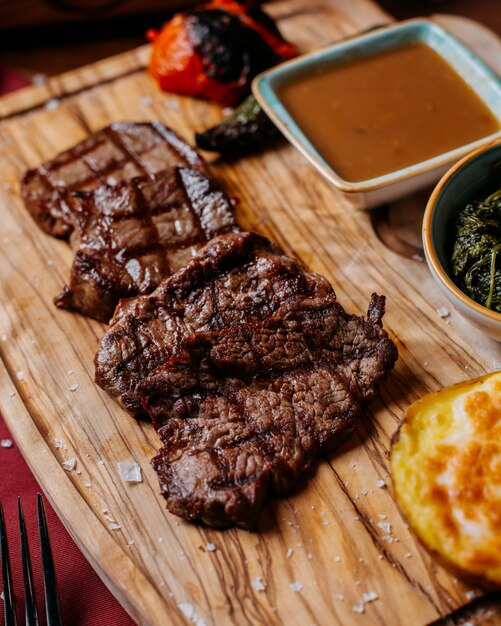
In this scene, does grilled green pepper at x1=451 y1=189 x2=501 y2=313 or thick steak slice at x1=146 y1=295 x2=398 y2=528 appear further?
grilled green pepper at x1=451 y1=189 x2=501 y2=313

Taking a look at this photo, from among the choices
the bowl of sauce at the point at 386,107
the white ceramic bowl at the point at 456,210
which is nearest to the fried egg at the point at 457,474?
the white ceramic bowl at the point at 456,210

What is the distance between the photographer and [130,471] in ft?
12.4

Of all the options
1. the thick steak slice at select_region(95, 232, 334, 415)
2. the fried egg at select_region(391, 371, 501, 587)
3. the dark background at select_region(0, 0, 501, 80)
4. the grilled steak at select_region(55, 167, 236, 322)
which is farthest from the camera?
the dark background at select_region(0, 0, 501, 80)

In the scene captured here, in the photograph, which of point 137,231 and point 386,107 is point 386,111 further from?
point 137,231

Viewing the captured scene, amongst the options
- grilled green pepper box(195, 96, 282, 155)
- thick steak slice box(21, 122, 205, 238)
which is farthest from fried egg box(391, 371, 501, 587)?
grilled green pepper box(195, 96, 282, 155)

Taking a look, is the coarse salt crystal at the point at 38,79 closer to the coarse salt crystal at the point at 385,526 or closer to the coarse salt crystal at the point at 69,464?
the coarse salt crystal at the point at 69,464

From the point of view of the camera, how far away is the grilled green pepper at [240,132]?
5.23 meters

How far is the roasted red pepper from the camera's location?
5484 millimetres

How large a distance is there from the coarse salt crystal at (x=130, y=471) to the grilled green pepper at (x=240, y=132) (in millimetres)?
2494

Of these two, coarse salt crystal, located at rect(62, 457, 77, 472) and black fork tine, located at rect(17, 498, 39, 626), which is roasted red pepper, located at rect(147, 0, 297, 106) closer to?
coarse salt crystal, located at rect(62, 457, 77, 472)

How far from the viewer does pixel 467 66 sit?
5125 mm

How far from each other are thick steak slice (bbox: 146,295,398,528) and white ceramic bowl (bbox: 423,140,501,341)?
43 centimetres

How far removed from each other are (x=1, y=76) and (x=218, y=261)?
3.76 m

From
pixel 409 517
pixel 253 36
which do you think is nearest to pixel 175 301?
pixel 409 517
